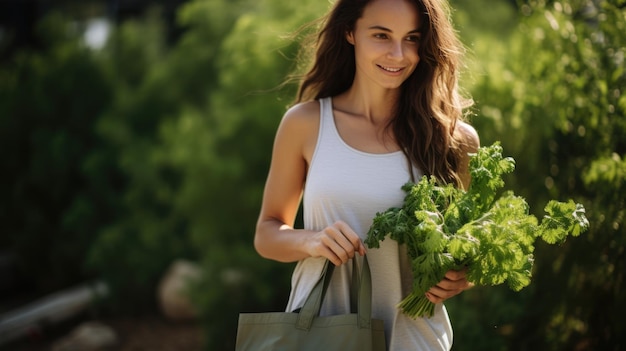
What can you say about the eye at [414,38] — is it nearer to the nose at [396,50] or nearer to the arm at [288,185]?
the nose at [396,50]

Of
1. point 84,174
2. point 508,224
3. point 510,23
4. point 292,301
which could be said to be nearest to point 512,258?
point 508,224

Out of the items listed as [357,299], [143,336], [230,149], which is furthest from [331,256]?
[143,336]

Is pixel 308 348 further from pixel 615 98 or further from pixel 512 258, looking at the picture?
pixel 615 98

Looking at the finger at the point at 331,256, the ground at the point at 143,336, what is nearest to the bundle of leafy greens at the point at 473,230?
the finger at the point at 331,256

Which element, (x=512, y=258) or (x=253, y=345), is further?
(x=253, y=345)

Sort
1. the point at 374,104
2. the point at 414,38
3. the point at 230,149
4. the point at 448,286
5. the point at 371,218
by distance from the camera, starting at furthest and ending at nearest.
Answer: the point at 230,149
the point at 374,104
the point at 414,38
the point at 371,218
the point at 448,286

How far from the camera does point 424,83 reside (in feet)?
7.83

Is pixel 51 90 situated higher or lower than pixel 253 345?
higher

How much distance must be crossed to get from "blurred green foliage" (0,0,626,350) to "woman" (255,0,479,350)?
428mm

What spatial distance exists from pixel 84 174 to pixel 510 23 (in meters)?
4.35

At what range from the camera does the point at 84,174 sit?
7523 millimetres

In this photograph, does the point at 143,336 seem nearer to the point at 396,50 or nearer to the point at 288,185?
the point at 288,185

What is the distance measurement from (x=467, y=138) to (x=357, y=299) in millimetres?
659

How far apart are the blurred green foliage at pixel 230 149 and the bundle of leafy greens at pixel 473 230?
2.36 feet
